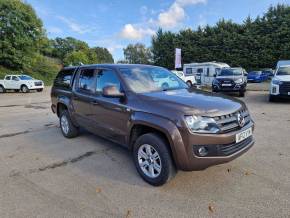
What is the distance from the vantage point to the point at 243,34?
3925cm

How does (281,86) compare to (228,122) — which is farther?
(281,86)

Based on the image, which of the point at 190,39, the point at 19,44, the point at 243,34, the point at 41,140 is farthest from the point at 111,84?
the point at 190,39

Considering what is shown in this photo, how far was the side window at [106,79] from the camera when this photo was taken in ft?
15.3

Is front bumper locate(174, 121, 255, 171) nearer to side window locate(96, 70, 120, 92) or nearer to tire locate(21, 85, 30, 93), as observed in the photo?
side window locate(96, 70, 120, 92)

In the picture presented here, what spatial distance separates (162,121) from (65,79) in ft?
12.4

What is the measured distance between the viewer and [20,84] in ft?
78.6

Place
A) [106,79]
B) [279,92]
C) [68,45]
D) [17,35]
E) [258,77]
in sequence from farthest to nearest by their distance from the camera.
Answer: [68,45] < [17,35] < [258,77] < [279,92] < [106,79]

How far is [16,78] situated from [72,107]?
68.5 ft

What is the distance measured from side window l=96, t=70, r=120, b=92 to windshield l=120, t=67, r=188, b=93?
0.16 m

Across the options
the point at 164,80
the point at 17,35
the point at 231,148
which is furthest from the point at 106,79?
the point at 17,35

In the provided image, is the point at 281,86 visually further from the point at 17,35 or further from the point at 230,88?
the point at 17,35

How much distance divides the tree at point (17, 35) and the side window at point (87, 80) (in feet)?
92.2

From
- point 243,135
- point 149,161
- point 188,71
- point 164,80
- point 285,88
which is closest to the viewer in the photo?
point 243,135

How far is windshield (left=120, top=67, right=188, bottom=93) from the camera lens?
14.7 feet
